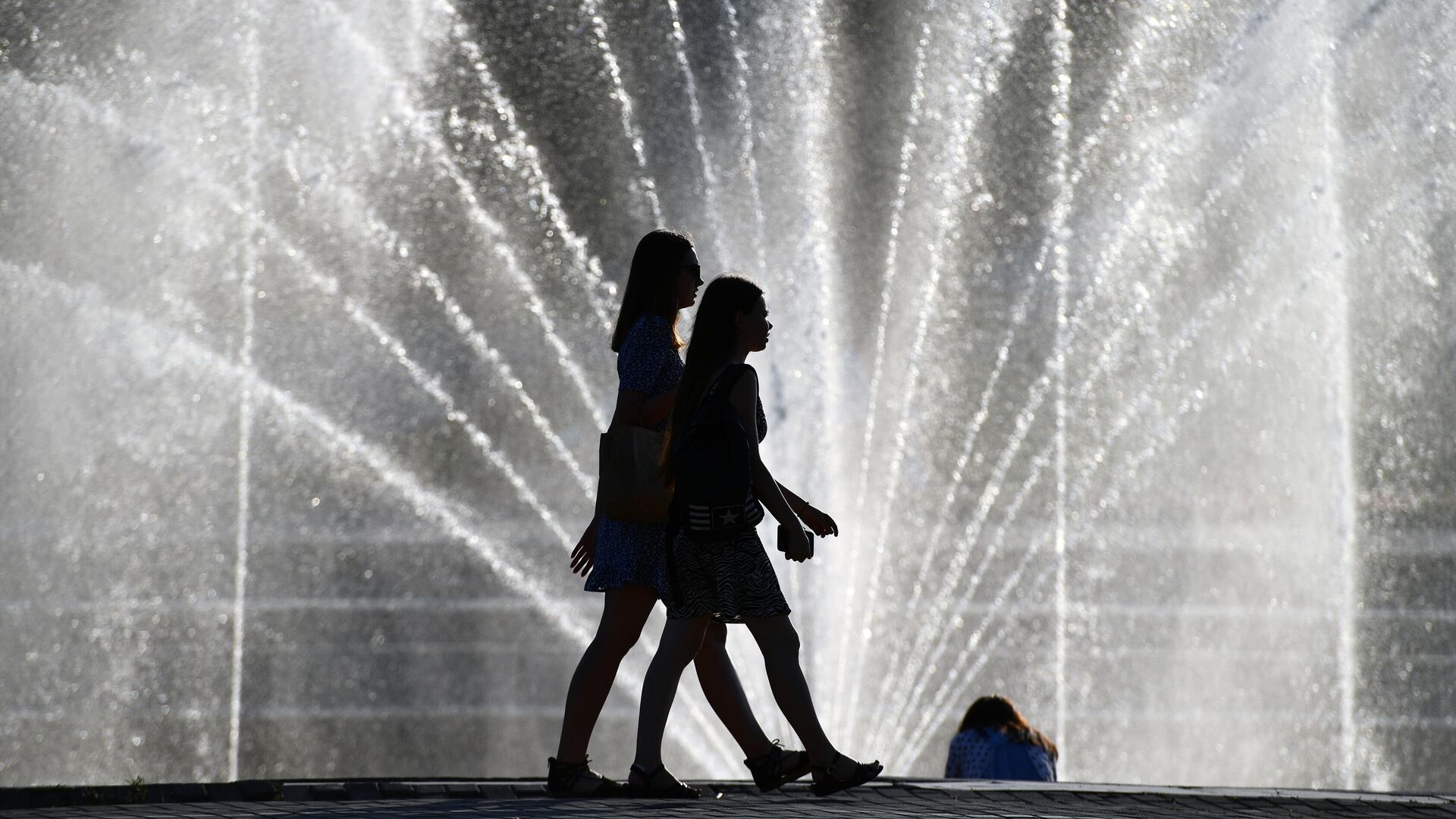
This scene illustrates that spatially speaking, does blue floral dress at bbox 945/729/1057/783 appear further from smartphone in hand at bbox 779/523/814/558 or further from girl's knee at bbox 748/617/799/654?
smartphone in hand at bbox 779/523/814/558

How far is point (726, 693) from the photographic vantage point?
4.41m

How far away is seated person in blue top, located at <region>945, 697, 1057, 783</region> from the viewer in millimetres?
5133

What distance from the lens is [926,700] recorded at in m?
9.73

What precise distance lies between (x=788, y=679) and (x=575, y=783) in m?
0.54

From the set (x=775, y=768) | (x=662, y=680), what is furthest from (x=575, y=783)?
(x=775, y=768)

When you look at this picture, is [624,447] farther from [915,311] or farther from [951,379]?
[951,379]

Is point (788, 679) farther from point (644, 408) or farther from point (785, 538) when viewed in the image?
point (644, 408)

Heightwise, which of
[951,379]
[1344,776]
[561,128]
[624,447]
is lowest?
[1344,776]

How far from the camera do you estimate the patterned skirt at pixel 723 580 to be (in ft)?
14.0

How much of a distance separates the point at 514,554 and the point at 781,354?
185 inches

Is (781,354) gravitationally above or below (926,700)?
above

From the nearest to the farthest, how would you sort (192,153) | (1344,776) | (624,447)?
(624,447) → (1344,776) → (192,153)

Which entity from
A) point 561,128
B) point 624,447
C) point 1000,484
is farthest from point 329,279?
point 624,447

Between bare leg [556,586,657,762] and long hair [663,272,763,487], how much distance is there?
0.29 meters
